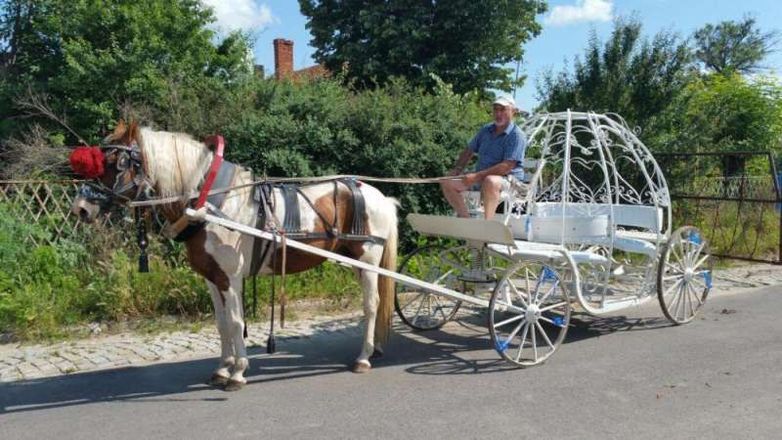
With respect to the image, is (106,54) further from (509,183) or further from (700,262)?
(700,262)

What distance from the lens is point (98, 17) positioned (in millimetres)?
12000

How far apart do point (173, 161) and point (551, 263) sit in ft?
11.3

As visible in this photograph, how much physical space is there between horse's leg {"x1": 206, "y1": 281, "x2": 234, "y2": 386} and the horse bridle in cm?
94

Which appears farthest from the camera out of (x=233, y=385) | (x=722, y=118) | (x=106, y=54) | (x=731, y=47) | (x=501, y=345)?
(x=731, y=47)

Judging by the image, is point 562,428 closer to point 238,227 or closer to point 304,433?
point 304,433

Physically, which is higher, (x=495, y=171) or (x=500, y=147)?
(x=500, y=147)

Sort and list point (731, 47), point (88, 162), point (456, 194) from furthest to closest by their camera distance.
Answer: point (731, 47) → point (456, 194) → point (88, 162)

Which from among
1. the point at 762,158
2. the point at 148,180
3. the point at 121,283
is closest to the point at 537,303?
the point at 148,180

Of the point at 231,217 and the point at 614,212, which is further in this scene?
the point at 614,212

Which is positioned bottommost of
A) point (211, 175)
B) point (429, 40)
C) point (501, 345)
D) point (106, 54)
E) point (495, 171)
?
point (501, 345)

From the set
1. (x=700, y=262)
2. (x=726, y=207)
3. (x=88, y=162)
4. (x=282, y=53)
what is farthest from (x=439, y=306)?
(x=282, y=53)

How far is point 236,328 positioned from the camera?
15.6 ft

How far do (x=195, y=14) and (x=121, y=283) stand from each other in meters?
8.42

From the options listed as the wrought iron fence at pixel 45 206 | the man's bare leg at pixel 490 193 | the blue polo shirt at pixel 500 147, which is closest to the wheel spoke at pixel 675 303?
the blue polo shirt at pixel 500 147
